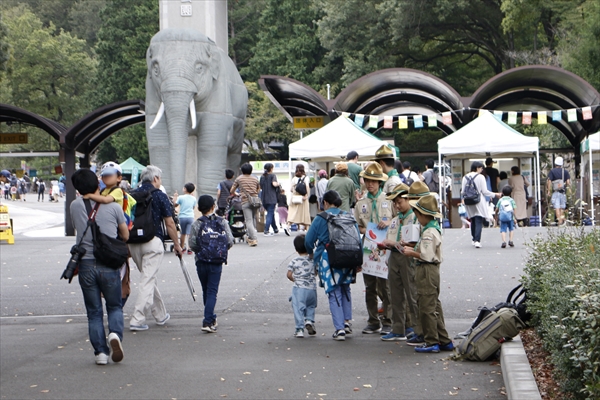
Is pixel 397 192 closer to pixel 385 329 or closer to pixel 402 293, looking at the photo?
pixel 402 293

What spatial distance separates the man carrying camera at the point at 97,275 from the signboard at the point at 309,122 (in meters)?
20.1

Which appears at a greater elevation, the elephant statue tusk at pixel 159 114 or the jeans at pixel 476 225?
the elephant statue tusk at pixel 159 114

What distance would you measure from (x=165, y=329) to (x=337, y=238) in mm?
2390

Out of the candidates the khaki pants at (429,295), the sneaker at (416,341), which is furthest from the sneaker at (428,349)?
the sneaker at (416,341)

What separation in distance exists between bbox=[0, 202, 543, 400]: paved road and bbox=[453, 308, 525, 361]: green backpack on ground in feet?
0.32

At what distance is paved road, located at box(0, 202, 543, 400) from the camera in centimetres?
745

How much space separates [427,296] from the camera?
329 inches

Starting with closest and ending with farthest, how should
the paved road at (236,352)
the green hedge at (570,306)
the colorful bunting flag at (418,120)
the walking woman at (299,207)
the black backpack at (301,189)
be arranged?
1. the green hedge at (570,306)
2. the paved road at (236,352)
3. the black backpack at (301,189)
4. the walking woman at (299,207)
5. the colorful bunting flag at (418,120)

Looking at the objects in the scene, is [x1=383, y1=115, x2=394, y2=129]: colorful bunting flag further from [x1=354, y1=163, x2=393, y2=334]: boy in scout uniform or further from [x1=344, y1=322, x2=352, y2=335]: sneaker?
[x1=344, y1=322, x2=352, y2=335]: sneaker

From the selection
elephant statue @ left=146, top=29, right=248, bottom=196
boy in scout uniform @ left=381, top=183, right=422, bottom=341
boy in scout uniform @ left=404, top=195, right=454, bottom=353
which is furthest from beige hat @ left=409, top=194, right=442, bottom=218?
elephant statue @ left=146, top=29, right=248, bottom=196

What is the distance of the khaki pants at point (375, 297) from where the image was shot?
9773 millimetres

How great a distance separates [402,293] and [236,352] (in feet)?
5.44

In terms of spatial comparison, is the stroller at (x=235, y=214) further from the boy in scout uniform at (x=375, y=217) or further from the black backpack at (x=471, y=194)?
the boy in scout uniform at (x=375, y=217)

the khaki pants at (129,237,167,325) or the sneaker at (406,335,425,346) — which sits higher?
the khaki pants at (129,237,167,325)
